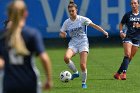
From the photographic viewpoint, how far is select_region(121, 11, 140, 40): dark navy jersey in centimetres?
1583

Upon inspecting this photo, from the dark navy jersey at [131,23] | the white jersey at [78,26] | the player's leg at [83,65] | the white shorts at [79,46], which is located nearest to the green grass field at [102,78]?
the player's leg at [83,65]

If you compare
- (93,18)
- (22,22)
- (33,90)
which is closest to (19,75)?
(33,90)

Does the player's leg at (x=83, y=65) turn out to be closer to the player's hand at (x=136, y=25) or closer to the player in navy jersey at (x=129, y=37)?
the player in navy jersey at (x=129, y=37)

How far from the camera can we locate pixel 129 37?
15883 mm

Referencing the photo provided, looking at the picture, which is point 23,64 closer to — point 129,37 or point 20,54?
point 20,54

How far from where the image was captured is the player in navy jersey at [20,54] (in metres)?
6.96

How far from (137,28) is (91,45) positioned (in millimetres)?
15196

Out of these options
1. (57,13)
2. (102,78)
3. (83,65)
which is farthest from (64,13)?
(83,65)

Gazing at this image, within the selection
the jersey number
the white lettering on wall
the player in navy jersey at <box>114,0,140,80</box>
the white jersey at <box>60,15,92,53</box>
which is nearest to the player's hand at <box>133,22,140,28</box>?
the player in navy jersey at <box>114,0,140,80</box>

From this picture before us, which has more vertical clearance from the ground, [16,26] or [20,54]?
[16,26]

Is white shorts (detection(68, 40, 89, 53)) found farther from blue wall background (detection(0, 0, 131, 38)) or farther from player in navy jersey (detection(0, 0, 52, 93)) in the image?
blue wall background (detection(0, 0, 131, 38))

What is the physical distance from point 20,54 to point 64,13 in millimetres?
23234

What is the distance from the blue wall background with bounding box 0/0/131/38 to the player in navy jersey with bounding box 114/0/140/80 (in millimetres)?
13840

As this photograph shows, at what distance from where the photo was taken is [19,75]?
23.7 ft
